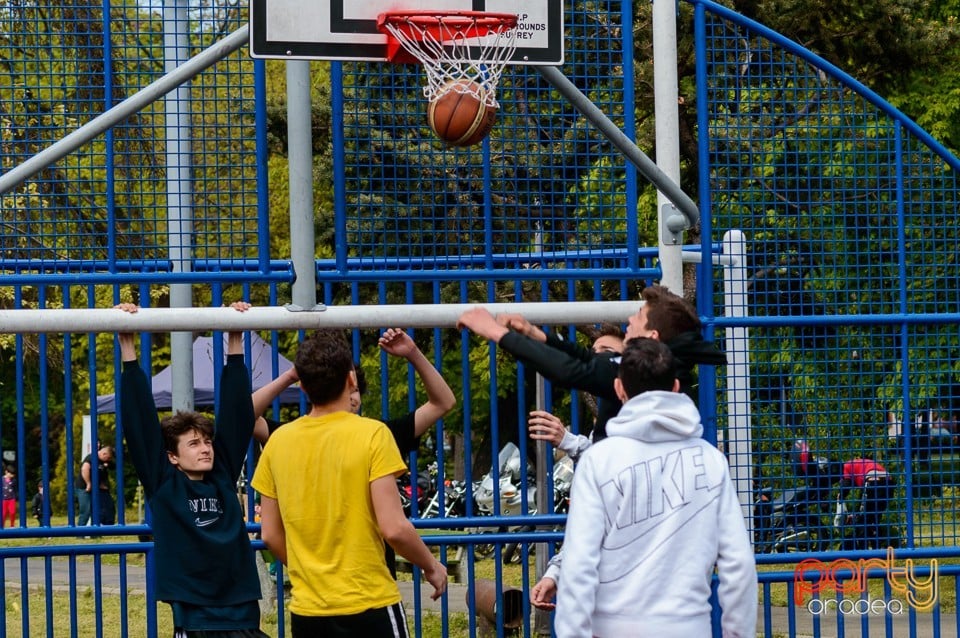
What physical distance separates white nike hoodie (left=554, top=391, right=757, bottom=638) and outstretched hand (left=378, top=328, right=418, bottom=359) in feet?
4.80

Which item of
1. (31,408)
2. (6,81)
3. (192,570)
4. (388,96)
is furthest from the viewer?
(31,408)

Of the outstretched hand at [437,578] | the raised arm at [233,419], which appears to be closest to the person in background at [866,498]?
the outstretched hand at [437,578]

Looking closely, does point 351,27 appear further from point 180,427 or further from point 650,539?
point 650,539

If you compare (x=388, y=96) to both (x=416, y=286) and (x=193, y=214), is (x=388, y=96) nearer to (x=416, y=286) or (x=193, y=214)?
(x=193, y=214)

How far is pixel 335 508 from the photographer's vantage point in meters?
4.91

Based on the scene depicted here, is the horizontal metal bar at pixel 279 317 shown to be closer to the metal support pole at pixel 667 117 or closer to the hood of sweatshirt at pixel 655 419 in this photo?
the metal support pole at pixel 667 117

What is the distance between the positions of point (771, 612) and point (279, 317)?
5177 millimetres

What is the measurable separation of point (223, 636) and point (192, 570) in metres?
0.29

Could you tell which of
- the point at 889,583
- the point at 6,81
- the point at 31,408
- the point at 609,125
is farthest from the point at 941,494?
the point at 31,408

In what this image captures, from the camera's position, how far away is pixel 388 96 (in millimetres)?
6840

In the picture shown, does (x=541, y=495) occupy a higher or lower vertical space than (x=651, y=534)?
lower

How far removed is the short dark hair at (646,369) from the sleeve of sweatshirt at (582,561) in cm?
30

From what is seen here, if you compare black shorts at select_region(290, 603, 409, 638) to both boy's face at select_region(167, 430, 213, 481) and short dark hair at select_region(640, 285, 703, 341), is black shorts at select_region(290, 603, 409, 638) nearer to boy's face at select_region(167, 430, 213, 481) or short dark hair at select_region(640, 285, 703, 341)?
boy's face at select_region(167, 430, 213, 481)

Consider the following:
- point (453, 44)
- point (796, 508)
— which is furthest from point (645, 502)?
point (796, 508)
